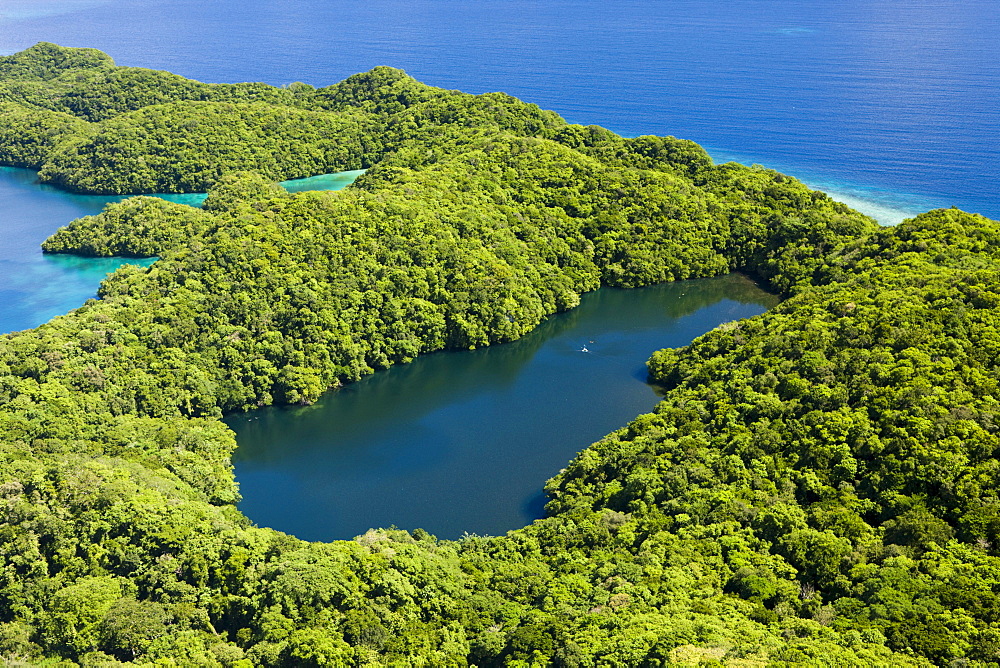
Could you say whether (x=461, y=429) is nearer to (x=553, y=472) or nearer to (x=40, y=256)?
(x=553, y=472)

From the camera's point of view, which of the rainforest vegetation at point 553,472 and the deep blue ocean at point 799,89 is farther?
the deep blue ocean at point 799,89

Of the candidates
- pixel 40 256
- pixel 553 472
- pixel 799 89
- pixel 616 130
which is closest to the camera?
pixel 553 472

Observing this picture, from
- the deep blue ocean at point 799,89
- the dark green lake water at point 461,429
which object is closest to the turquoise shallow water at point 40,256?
the dark green lake water at point 461,429

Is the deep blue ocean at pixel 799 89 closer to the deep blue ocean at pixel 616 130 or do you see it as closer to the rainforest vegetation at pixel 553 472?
the deep blue ocean at pixel 616 130

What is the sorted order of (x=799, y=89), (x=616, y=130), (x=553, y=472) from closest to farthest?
(x=553, y=472)
(x=616, y=130)
(x=799, y=89)

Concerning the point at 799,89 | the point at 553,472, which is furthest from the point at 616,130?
the point at 553,472

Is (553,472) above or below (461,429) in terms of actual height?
below
